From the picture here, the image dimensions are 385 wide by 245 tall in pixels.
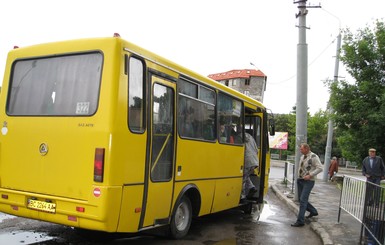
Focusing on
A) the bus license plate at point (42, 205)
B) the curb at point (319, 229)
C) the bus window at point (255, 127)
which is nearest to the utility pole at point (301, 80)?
the curb at point (319, 229)

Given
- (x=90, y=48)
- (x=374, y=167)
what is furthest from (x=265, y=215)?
(x=90, y=48)

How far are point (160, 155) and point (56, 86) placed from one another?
1.88 metres

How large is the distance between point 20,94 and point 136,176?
7.69 feet

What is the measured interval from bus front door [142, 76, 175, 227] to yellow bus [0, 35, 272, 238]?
16 millimetres

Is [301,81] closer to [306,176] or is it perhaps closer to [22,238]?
[306,176]

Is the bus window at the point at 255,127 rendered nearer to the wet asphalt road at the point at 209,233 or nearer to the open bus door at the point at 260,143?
the open bus door at the point at 260,143

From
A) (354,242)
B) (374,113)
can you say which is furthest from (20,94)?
(374,113)

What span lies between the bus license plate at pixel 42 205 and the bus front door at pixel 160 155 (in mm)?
1305

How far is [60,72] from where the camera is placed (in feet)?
19.8

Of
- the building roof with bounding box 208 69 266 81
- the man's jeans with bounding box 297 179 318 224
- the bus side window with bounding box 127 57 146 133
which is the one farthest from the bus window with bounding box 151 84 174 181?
the building roof with bounding box 208 69 266 81

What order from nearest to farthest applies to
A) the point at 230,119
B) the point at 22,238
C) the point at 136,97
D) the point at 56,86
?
the point at 136,97, the point at 56,86, the point at 22,238, the point at 230,119

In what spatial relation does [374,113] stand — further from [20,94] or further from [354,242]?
[20,94]

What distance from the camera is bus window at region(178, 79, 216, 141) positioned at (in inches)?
Result: 279

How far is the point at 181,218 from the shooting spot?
743 centimetres
